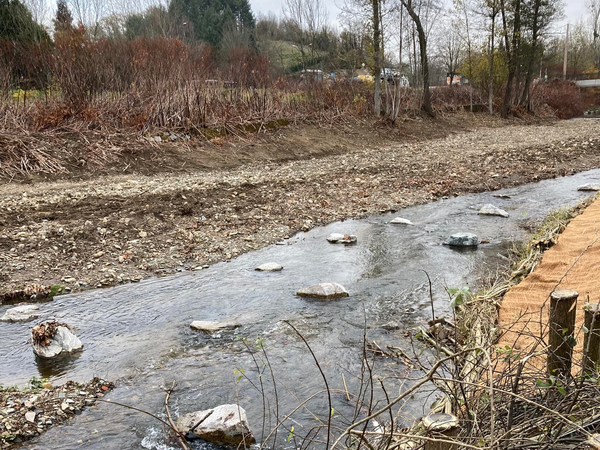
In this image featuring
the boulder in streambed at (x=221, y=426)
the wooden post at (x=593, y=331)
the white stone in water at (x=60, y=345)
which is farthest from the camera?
the white stone in water at (x=60, y=345)

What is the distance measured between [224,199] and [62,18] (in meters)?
16.5

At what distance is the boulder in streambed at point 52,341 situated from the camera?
4.31 metres

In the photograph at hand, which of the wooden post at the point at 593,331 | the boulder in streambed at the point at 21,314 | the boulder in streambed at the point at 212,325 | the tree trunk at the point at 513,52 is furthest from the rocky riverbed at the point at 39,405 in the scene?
the tree trunk at the point at 513,52

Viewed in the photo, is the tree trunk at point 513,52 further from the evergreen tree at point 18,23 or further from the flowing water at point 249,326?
the evergreen tree at point 18,23

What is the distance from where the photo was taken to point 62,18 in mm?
20797

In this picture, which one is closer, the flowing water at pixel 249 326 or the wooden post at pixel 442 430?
the wooden post at pixel 442 430

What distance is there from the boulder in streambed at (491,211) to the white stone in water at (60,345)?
7314mm

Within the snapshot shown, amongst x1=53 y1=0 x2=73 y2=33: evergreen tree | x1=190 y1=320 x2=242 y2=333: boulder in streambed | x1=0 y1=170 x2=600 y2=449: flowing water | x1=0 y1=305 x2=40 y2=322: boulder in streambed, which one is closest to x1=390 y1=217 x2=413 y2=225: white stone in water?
x1=0 y1=170 x2=600 y2=449: flowing water

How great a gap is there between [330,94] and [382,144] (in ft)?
10.1

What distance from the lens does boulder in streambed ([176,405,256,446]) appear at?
325 cm

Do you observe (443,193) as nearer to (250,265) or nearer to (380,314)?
(250,265)

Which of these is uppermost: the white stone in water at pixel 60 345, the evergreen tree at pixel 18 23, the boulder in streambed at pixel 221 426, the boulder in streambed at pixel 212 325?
the evergreen tree at pixel 18 23

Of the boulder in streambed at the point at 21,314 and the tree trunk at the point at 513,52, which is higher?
the tree trunk at the point at 513,52

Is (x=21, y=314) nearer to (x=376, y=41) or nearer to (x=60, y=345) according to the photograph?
(x=60, y=345)
